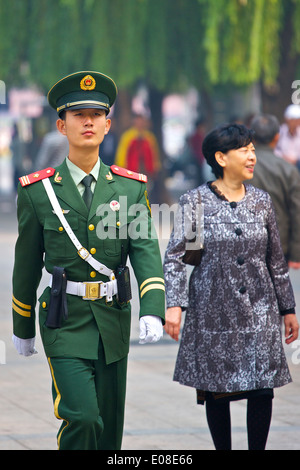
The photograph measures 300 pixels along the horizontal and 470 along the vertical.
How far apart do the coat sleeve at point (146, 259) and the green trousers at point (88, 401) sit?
29cm

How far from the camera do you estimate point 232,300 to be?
203 inches

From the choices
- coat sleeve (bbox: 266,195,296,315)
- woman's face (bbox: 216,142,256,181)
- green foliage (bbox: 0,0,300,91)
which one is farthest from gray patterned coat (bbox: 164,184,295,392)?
green foliage (bbox: 0,0,300,91)

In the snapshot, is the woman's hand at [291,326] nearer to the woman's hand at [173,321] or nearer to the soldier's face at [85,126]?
the woman's hand at [173,321]

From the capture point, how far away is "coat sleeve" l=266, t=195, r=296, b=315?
17.2 feet

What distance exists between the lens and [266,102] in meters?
15.8

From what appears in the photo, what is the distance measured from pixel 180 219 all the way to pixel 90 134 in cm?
96

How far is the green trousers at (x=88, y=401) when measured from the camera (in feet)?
14.0

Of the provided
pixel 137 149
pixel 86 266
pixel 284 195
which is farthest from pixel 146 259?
pixel 137 149

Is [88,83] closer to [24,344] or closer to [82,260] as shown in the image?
[82,260]

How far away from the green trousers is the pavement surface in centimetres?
117

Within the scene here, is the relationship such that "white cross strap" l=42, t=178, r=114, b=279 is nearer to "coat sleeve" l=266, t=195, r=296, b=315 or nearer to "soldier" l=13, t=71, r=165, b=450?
"soldier" l=13, t=71, r=165, b=450

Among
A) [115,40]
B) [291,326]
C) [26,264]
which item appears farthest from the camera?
[115,40]

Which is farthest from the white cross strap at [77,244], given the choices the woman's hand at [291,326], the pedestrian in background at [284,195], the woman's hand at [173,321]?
the pedestrian in background at [284,195]

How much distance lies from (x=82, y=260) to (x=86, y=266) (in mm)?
30
